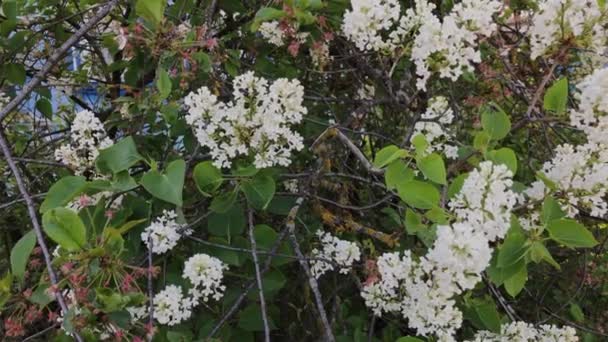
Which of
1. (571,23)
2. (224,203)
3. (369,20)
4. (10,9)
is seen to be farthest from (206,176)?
(10,9)

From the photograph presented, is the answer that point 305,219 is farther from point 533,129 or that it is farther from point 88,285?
point 533,129

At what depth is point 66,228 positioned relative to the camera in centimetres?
117

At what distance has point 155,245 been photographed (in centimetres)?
138

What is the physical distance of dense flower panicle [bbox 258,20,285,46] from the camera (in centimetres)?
176

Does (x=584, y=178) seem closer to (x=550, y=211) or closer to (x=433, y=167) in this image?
(x=550, y=211)

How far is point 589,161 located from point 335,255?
24.5 inches

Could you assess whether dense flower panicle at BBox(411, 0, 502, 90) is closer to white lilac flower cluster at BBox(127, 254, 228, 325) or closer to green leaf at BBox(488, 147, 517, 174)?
green leaf at BBox(488, 147, 517, 174)

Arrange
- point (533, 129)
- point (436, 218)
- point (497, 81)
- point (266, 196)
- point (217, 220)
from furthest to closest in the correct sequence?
point (533, 129), point (497, 81), point (217, 220), point (266, 196), point (436, 218)

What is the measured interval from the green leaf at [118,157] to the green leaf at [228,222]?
0.84 ft

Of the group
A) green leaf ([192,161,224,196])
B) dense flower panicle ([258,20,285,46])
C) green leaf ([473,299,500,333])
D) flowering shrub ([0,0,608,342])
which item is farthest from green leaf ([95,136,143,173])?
green leaf ([473,299,500,333])

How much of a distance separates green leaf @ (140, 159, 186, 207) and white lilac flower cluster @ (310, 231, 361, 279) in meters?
0.42

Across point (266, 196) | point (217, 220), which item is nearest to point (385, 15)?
point (266, 196)

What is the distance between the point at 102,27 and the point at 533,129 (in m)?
1.66

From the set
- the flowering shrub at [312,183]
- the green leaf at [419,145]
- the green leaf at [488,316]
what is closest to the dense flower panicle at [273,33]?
the flowering shrub at [312,183]
